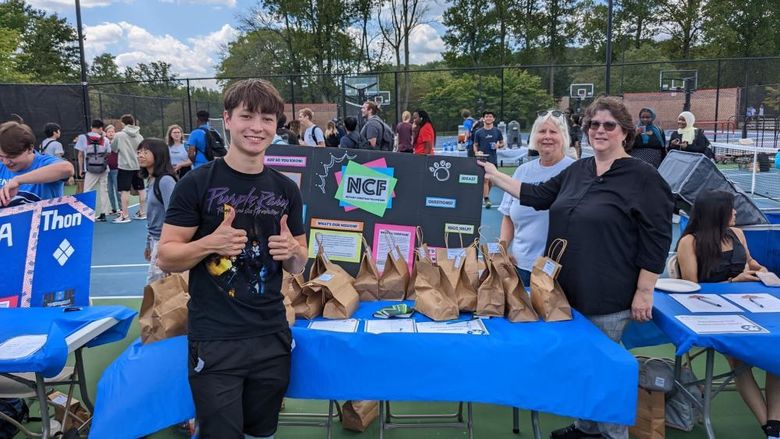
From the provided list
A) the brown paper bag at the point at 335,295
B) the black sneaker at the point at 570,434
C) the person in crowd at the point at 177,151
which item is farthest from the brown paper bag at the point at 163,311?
the person in crowd at the point at 177,151

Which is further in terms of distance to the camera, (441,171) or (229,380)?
(441,171)

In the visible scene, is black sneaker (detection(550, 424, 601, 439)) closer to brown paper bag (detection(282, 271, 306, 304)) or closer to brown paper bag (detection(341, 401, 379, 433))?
brown paper bag (detection(341, 401, 379, 433))

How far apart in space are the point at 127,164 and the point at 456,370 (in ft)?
30.0

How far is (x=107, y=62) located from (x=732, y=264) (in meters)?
58.1

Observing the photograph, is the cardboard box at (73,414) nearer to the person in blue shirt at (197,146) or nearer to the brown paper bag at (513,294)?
the brown paper bag at (513,294)

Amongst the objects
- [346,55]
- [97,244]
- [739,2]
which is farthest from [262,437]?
[739,2]

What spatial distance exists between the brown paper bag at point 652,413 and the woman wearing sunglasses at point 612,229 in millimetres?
479

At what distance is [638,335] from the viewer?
11.1 feet

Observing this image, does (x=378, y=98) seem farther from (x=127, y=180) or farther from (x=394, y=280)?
(x=394, y=280)

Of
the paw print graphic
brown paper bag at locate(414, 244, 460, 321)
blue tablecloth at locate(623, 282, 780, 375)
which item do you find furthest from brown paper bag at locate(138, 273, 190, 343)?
blue tablecloth at locate(623, 282, 780, 375)

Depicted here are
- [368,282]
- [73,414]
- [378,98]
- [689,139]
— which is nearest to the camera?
[368,282]

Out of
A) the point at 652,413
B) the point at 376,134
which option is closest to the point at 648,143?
the point at 376,134

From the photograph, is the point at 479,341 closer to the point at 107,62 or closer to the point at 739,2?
the point at 739,2

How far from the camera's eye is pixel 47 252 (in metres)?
3.42
